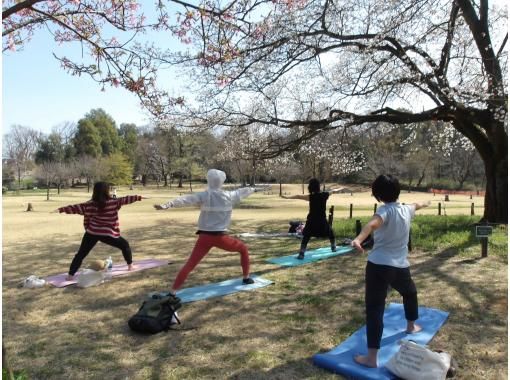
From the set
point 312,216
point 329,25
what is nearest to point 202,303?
point 312,216

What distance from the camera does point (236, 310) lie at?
4949 mm

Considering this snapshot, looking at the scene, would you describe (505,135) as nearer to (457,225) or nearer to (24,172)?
Result: (457,225)

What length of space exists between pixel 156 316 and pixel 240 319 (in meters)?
0.94

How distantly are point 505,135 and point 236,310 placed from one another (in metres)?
9.96

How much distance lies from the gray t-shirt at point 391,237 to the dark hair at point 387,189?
0.18 feet

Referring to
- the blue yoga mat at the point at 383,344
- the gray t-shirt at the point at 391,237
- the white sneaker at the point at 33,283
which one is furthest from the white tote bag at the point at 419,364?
the white sneaker at the point at 33,283

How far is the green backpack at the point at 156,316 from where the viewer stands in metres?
4.24

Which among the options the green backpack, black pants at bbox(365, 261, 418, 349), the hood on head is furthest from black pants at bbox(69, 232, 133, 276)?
black pants at bbox(365, 261, 418, 349)

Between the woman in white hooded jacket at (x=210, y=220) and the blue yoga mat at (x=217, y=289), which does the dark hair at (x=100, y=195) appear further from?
the blue yoga mat at (x=217, y=289)

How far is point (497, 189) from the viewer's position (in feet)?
37.7

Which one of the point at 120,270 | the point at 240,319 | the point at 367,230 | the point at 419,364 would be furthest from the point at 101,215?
the point at 419,364

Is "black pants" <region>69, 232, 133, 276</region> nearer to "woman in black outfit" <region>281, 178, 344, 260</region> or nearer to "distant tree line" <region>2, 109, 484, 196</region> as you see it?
"woman in black outfit" <region>281, 178, 344, 260</region>

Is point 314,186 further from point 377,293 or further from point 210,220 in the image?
point 377,293

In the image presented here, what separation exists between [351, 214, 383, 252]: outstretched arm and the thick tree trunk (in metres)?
9.69
